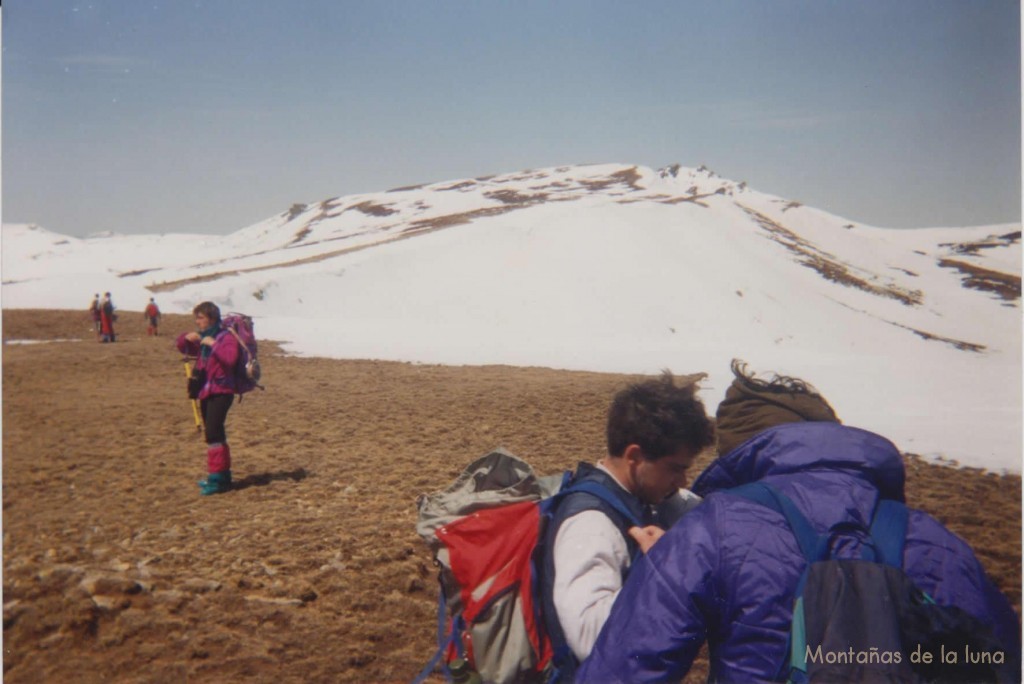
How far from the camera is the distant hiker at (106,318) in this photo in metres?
19.1

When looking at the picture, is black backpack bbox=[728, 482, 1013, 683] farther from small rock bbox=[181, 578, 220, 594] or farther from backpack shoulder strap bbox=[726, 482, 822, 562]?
small rock bbox=[181, 578, 220, 594]

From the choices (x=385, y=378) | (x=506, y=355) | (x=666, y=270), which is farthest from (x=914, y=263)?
(x=385, y=378)

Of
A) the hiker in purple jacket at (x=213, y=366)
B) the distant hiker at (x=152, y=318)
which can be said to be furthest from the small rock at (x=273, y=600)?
the distant hiker at (x=152, y=318)

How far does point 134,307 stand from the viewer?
93.9 feet

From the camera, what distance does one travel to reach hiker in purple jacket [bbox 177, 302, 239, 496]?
6492 millimetres

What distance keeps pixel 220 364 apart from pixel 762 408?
229 inches

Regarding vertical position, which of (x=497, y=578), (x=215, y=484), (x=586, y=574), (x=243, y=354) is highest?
(x=243, y=354)

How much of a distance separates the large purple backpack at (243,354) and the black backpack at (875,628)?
19.9 feet

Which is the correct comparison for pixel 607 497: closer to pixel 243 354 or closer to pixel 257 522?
pixel 257 522

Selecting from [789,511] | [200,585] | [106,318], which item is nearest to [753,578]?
[789,511]

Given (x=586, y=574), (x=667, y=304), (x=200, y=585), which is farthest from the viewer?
(x=667, y=304)

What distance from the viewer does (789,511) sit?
1.59m

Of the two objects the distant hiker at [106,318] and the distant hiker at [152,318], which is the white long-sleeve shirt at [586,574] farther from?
the distant hiker at [152,318]

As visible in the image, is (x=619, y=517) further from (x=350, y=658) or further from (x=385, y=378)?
(x=385, y=378)
